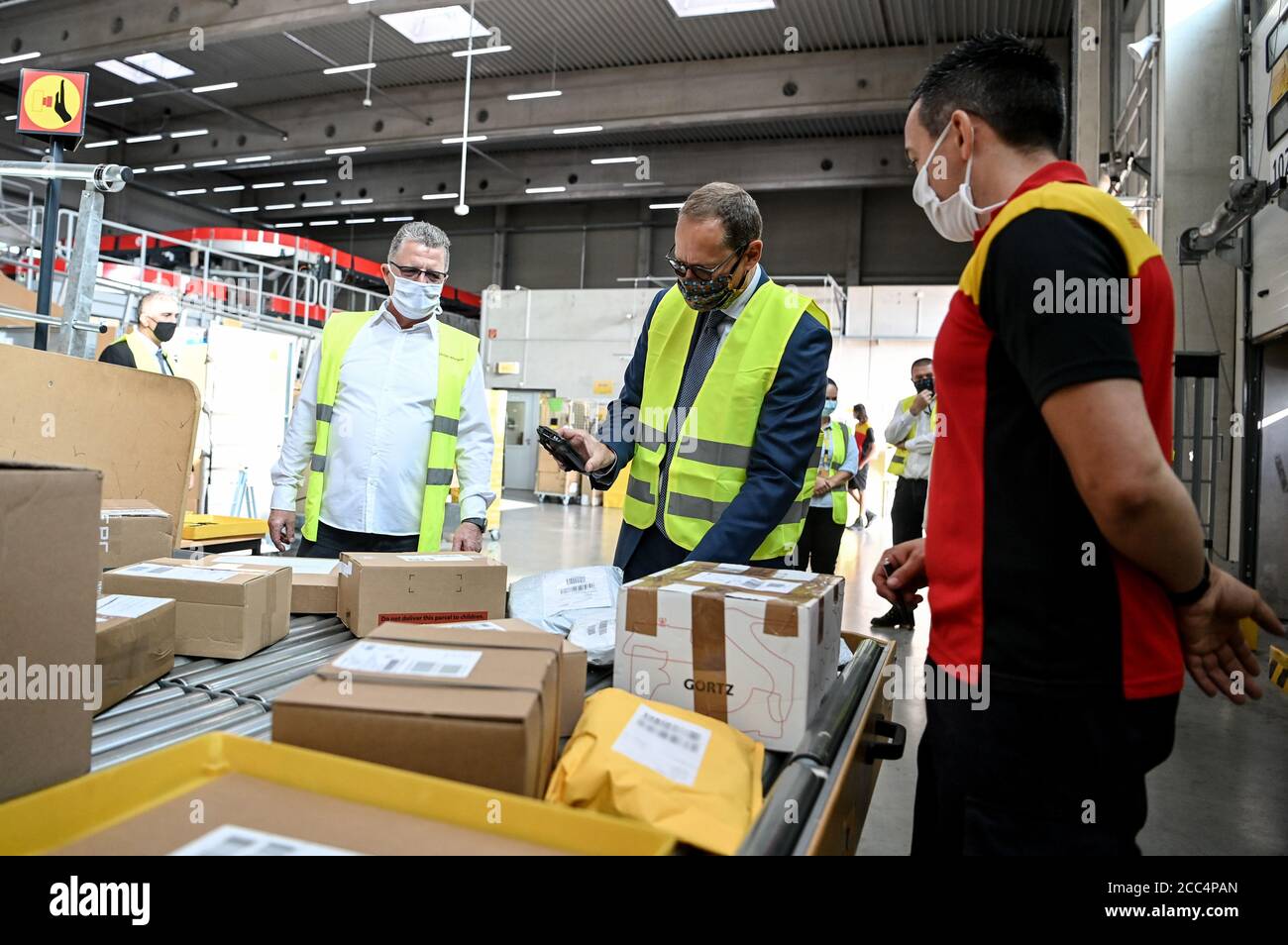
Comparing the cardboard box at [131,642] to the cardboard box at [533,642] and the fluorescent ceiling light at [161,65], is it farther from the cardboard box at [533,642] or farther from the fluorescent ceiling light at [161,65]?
the fluorescent ceiling light at [161,65]

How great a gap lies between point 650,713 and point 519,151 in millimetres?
19116

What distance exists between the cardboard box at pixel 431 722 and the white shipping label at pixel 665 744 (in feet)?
0.34

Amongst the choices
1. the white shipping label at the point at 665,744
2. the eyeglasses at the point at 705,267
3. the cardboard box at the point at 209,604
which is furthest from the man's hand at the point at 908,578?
the cardboard box at the point at 209,604

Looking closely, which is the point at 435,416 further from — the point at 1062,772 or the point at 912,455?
the point at 912,455

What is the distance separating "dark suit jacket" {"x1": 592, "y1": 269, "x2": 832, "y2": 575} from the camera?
1.76m

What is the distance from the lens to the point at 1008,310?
955 mm

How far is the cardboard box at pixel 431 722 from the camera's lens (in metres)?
0.86

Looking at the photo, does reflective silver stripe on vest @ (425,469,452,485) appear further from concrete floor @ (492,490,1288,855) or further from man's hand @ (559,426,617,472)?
concrete floor @ (492,490,1288,855)

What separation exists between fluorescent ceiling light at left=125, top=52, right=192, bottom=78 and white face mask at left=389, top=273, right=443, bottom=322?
1588 cm

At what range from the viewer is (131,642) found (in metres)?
1.22

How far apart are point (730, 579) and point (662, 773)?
474 mm

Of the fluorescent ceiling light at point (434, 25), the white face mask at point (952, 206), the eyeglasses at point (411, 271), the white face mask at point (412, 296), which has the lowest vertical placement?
the white face mask at point (952, 206)

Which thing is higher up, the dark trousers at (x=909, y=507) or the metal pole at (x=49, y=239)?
the metal pole at (x=49, y=239)
